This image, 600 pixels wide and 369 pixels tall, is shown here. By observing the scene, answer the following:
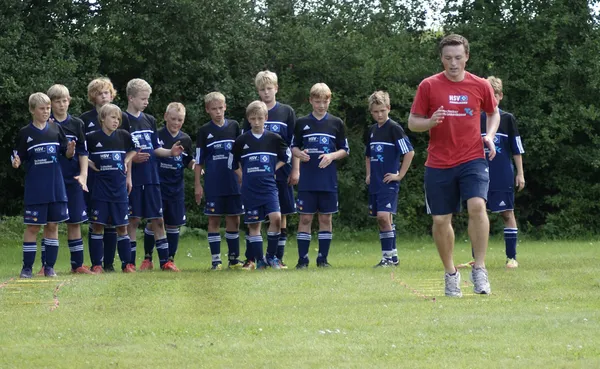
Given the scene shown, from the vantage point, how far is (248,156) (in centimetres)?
1447

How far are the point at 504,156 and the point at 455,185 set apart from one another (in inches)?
173

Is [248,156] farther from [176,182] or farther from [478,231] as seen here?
[478,231]

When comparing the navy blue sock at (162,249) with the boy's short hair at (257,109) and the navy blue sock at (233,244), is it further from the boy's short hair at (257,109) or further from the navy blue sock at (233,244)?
the boy's short hair at (257,109)

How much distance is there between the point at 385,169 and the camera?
15.2 m

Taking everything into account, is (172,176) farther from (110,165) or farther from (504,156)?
(504,156)

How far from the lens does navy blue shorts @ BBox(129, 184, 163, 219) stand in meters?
14.8

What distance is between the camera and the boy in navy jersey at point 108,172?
14.3 m

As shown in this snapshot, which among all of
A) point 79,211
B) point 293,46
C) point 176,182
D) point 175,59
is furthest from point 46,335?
point 293,46

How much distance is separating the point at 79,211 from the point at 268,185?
232 centimetres

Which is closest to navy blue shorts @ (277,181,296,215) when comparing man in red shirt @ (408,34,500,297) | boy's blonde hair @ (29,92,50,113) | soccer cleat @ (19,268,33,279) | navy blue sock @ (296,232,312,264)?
navy blue sock @ (296,232,312,264)

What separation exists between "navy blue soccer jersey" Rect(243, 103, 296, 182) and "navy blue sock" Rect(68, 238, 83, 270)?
2641 millimetres

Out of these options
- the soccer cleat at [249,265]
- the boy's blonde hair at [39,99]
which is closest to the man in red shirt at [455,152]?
the soccer cleat at [249,265]

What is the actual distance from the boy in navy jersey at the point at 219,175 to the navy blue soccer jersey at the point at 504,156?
324 cm

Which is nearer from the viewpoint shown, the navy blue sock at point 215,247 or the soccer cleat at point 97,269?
the soccer cleat at point 97,269
